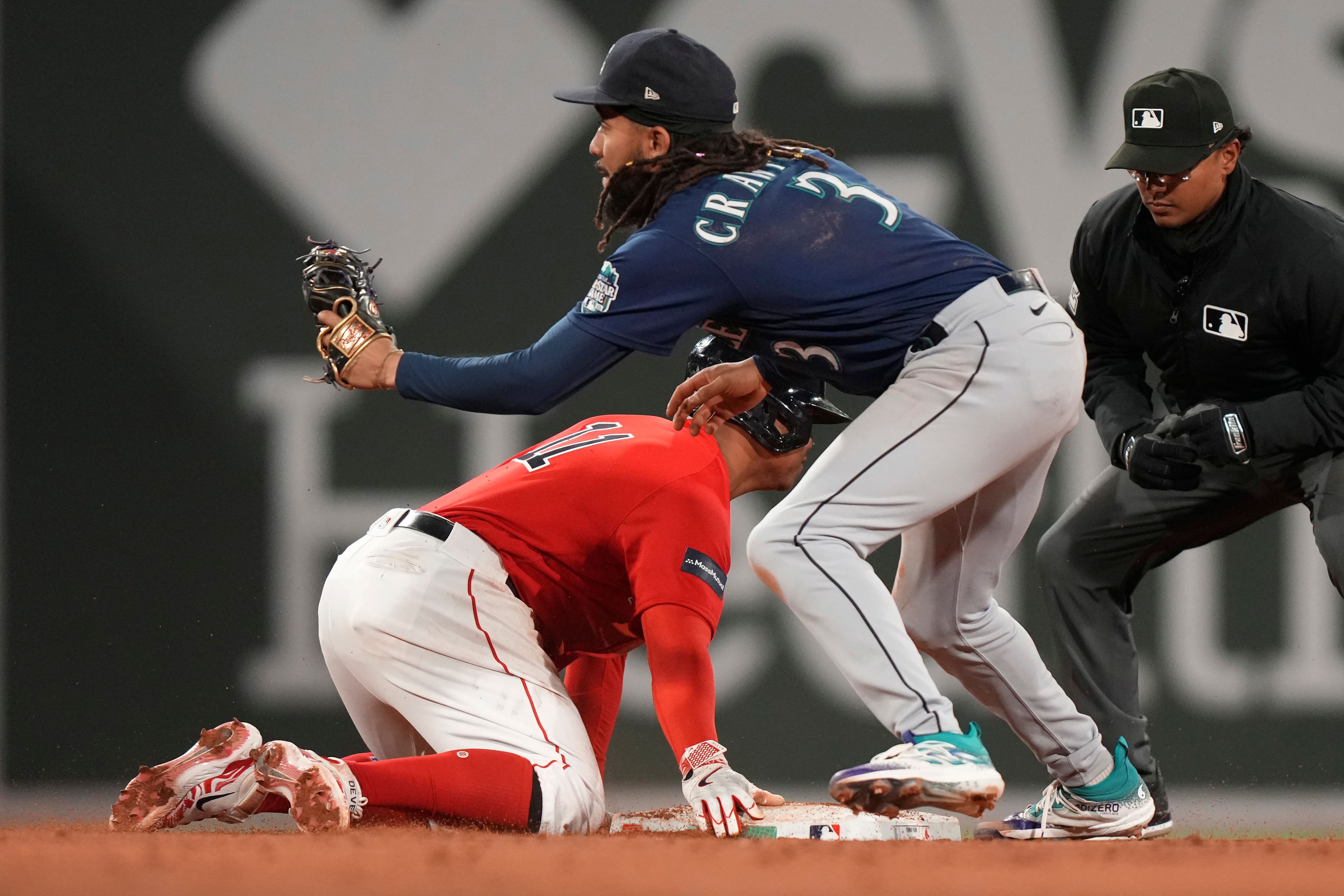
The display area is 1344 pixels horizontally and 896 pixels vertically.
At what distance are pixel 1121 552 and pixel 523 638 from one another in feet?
5.04

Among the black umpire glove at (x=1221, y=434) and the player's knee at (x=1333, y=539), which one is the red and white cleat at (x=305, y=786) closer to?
the black umpire glove at (x=1221, y=434)

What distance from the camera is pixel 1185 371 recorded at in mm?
3379

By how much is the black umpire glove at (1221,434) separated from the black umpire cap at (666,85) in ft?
4.42

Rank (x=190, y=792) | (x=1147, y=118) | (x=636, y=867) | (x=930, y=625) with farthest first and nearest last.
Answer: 1. (x=1147, y=118)
2. (x=930, y=625)
3. (x=190, y=792)
4. (x=636, y=867)

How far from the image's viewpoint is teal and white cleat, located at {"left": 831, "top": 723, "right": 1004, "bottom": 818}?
7.45 ft

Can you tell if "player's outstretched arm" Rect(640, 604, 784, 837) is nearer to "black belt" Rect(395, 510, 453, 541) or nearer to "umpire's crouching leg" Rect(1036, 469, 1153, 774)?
"black belt" Rect(395, 510, 453, 541)

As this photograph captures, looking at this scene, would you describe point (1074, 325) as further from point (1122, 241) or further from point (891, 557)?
point (891, 557)

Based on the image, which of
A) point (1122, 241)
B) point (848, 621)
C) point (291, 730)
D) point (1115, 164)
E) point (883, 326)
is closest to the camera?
point (848, 621)

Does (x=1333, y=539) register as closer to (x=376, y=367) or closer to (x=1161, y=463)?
(x=1161, y=463)

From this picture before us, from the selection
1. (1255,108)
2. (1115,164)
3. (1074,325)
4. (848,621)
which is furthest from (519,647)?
(1255,108)

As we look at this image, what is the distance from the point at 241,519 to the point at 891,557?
2.38 metres

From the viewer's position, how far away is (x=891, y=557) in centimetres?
496

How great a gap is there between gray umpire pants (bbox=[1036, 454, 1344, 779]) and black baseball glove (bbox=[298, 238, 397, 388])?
1824mm

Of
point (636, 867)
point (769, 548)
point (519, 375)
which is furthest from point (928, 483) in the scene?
point (636, 867)
